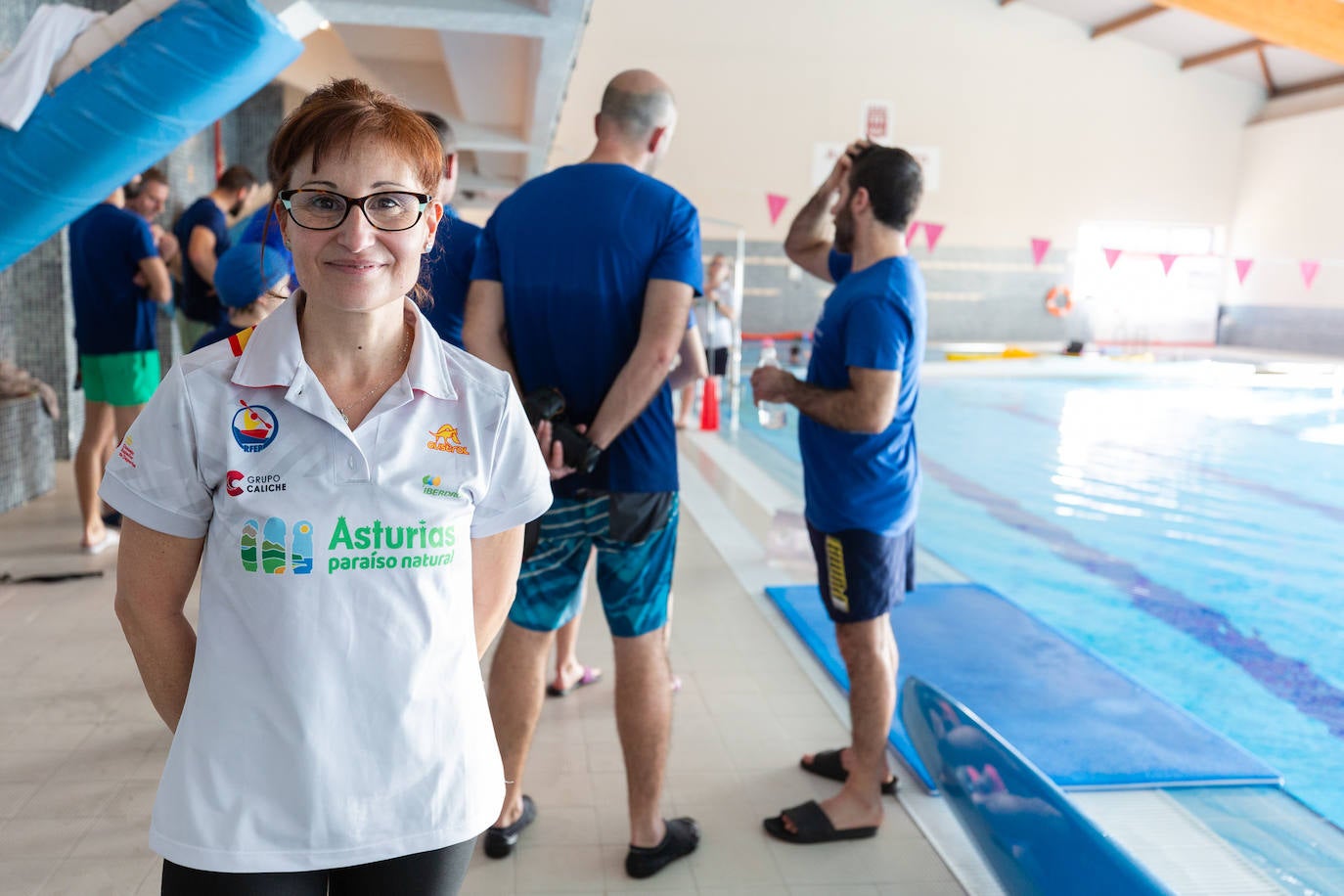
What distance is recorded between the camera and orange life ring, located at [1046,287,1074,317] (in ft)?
63.9

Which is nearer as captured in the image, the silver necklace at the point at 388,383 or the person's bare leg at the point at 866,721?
the silver necklace at the point at 388,383

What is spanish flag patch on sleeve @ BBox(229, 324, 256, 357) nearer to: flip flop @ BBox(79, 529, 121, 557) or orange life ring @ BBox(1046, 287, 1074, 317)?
flip flop @ BBox(79, 529, 121, 557)

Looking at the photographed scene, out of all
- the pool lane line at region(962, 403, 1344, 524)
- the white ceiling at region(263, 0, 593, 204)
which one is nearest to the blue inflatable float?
the white ceiling at region(263, 0, 593, 204)

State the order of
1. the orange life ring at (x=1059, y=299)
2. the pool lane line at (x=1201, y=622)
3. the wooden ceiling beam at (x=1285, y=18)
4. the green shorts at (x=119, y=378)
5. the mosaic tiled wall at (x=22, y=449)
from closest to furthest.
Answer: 1. the pool lane line at (x=1201, y=622)
2. the green shorts at (x=119, y=378)
3. the mosaic tiled wall at (x=22, y=449)
4. the wooden ceiling beam at (x=1285, y=18)
5. the orange life ring at (x=1059, y=299)

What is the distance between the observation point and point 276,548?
1.08 metres

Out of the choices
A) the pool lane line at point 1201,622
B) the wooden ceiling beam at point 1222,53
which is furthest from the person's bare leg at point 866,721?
the wooden ceiling beam at point 1222,53

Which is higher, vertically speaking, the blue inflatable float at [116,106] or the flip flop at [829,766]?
the blue inflatable float at [116,106]

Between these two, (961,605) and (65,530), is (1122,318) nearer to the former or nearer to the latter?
(961,605)

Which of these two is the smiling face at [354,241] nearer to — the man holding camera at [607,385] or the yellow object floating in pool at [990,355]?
the man holding camera at [607,385]

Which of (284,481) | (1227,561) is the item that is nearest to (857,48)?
(1227,561)

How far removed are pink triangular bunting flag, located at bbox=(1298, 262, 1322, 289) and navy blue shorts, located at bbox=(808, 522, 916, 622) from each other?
19362mm

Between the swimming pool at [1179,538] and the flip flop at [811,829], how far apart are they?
142 centimetres

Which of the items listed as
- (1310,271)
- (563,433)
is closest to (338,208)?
(563,433)

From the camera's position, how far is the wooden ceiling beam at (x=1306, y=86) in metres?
18.0
